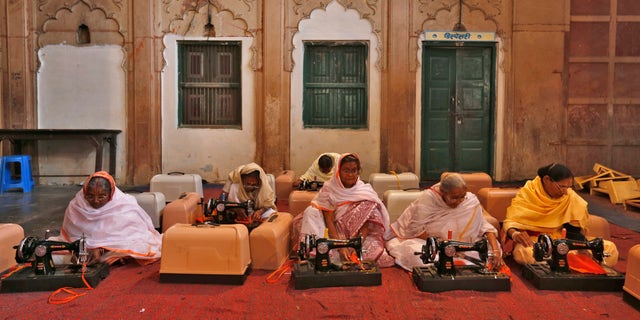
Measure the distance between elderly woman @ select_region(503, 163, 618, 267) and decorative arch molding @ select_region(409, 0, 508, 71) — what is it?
5.44 metres

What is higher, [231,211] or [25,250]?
[231,211]

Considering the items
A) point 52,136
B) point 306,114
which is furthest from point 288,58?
point 52,136

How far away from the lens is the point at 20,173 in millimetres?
8992

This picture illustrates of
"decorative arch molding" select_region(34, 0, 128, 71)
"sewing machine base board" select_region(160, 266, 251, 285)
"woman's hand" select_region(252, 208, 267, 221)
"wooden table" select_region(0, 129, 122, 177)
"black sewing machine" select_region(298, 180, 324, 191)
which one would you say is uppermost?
"decorative arch molding" select_region(34, 0, 128, 71)

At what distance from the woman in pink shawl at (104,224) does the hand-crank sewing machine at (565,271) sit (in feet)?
10.6

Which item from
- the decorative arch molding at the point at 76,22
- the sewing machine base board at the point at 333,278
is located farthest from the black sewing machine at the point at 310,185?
the decorative arch molding at the point at 76,22

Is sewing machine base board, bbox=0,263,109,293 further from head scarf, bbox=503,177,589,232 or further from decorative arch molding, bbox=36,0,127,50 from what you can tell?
decorative arch molding, bbox=36,0,127,50

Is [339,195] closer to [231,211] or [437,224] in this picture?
[437,224]

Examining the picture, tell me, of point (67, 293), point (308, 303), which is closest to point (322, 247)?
point (308, 303)

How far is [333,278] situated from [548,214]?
2.04 m

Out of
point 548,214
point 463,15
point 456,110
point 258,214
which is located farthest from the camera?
point 456,110

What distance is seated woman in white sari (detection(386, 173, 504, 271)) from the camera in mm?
4191

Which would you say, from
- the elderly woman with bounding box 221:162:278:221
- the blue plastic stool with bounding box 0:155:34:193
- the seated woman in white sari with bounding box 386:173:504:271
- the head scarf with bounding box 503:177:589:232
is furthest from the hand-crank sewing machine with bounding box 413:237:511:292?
the blue plastic stool with bounding box 0:155:34:193

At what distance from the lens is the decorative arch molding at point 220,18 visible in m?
9.65
